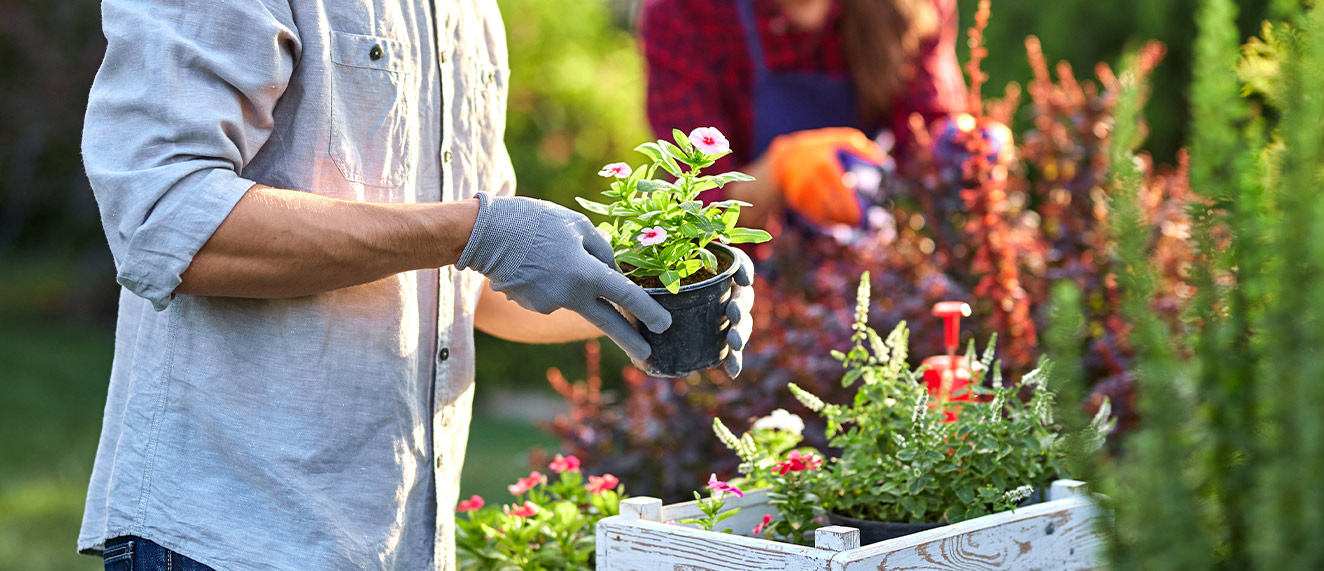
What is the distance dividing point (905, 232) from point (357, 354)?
1734 mm

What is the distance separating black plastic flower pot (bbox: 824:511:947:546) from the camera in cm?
156

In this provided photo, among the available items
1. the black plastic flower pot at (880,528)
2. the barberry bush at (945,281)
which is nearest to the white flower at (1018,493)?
the black plastic flower pot at (880,528)

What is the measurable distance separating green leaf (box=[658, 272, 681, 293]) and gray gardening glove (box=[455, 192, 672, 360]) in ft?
0.10

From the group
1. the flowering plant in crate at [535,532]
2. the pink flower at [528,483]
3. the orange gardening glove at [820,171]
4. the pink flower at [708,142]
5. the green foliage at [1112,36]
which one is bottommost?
the flowering plant in crate at [535,532]

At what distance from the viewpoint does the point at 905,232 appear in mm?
2875

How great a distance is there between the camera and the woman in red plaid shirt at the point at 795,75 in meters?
3.06

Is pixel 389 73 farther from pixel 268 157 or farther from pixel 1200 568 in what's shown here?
pixel 1200 568

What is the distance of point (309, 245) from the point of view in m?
1.31

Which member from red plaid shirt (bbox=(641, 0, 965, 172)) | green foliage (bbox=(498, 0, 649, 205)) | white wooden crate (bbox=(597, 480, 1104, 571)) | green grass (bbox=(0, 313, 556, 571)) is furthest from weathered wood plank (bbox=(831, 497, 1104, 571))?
green foliage (bbox=(498, 0, 649, 205))

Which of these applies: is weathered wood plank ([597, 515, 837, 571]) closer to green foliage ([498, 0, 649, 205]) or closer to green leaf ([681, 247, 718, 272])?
green leaf ([681, 247, 718, 272])

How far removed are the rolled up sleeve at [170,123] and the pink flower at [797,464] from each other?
0.85 metres

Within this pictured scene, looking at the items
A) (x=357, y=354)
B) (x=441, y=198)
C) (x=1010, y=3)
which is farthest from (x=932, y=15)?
(x=357, y=354)

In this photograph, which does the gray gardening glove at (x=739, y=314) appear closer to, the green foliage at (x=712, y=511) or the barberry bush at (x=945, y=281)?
the green foliage at (x=712, y=511)

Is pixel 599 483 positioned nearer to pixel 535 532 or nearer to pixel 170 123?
pixel 535 532
